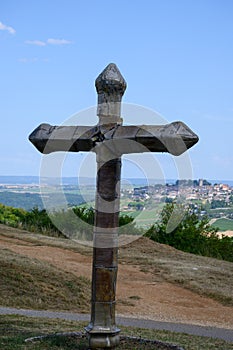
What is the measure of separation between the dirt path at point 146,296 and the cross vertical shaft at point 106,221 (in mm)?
6935

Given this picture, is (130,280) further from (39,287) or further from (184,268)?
(39,287)

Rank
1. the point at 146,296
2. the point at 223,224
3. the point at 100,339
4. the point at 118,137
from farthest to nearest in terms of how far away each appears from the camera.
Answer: the point at 223,224
the point at 146,296
the point at 100,339
the point at 118,137

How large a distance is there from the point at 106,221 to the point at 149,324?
5.92m

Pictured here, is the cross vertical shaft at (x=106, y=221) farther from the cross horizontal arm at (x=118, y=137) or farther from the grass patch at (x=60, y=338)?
the grass patch at (x=60, y=338)

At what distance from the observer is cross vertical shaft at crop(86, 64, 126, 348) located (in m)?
7.23

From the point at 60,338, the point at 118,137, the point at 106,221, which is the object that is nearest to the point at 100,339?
the point at 60,338

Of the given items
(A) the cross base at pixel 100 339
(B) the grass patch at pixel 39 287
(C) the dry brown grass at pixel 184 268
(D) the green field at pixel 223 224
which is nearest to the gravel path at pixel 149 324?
(B) the grass patch at pixel 39 287

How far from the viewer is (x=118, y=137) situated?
23.5 feet

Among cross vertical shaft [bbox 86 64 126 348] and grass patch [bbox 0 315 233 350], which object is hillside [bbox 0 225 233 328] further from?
cross vertical shaft [bbox 86 64 126 348]

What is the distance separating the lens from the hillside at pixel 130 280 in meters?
14.9

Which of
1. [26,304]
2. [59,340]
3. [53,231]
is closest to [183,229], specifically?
[53,231]

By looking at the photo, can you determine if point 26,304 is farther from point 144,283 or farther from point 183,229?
point 183,229

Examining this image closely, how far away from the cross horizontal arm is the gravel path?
17.4ft

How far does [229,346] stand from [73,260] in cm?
1086
